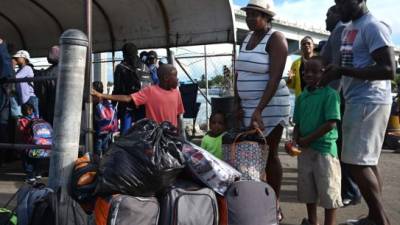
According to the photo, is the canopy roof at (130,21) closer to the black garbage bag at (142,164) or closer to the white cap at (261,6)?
the white cap at (261,6)

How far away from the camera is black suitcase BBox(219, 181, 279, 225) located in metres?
2.96

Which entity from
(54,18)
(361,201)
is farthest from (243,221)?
(54,18)

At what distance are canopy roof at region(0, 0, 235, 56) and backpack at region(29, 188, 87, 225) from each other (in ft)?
13.8

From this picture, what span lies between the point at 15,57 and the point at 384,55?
515cm

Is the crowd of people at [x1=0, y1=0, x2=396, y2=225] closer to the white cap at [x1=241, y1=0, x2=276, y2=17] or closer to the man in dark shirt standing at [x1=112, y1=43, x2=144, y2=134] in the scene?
the white cap at [x1=241, y1=0, x2=276, y2=17]

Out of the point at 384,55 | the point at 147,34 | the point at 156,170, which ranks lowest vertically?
the point at 156,170

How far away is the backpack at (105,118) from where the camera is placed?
7.06 meters

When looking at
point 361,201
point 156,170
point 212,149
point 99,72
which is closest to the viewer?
point 156,170

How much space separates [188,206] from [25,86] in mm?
4215

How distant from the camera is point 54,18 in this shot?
8.58 metres

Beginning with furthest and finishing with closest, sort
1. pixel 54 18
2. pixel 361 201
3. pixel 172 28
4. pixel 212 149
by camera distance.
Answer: pixel 54 18, pixel 172 28, pixel 361 201, pixel 212 149

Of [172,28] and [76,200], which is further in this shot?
[172,28]

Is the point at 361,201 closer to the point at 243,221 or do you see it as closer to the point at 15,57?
→ the point at 243,221

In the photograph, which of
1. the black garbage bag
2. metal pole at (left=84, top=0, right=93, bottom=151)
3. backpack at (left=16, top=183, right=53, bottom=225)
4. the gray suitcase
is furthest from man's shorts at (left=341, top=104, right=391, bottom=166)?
backpack at (left=16, top=183, right=53, bottom=225)
